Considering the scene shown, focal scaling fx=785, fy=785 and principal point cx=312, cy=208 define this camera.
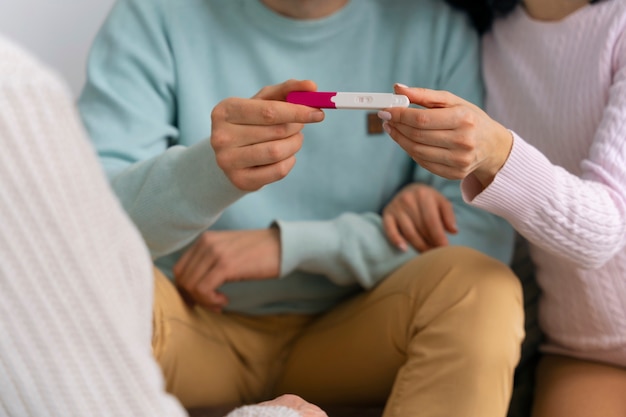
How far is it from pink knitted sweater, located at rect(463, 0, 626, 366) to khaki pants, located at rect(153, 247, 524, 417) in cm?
9

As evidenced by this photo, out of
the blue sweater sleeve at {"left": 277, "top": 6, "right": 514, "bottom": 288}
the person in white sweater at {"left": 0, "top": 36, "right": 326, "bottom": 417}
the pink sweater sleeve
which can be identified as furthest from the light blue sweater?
the person in white sweater at {"left": 0, "top": 36, "right": 326, "bottom": 417}

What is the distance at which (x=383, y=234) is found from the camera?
0.91 m

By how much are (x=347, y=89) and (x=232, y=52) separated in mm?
141

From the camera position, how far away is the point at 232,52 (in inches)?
36.0

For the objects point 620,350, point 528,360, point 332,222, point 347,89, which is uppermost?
point 347,89

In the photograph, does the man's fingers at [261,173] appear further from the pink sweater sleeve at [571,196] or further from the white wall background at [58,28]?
the white wall background at [58,28]

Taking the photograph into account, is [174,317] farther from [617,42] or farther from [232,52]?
[617,42]

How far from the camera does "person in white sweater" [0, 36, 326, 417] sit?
379mm

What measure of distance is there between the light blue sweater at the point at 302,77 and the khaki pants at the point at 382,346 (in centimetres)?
4

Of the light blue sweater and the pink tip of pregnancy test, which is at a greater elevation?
the pink tip of pregnancy test

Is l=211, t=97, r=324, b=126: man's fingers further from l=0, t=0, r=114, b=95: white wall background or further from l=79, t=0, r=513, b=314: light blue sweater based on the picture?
l=0, t=0, r=114, b=95: white wall background

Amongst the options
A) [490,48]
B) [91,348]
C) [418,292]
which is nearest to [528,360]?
[418,292]

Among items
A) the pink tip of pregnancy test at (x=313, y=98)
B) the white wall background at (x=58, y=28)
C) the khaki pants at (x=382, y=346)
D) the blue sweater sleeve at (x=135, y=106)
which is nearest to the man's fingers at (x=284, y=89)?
the pink tip of pregnancy test at (x=313, y=98)

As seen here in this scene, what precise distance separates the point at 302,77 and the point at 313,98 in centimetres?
27
